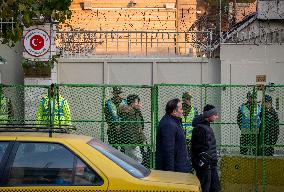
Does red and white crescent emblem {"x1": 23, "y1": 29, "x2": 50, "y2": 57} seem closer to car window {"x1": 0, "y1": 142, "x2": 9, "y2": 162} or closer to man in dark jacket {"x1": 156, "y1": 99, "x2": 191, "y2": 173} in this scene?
man in dark jacket {"x1": 156, "y1": 99, "x2": 191, "y2": 173}

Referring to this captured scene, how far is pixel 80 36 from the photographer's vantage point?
2042 cm

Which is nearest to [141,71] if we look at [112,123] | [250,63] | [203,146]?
[250,63]

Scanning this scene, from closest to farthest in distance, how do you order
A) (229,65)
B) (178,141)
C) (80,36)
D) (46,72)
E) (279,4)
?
(178,141) < (46,72) < (229,65) < (80,36) < (279,4)

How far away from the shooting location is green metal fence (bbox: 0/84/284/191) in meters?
12.7

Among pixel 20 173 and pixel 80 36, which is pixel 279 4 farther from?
pixel 20 173

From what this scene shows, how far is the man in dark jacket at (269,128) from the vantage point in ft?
43.9

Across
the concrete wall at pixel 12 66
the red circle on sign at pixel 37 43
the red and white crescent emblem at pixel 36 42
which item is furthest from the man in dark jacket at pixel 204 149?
the concrete wall at pixel 12 66

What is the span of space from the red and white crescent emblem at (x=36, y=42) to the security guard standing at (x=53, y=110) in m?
2.66

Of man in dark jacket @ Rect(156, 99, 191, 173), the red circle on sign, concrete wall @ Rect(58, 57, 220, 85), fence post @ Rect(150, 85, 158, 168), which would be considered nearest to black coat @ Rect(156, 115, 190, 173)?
man in dark jacket @ Rect(156, 99, 191, 173)

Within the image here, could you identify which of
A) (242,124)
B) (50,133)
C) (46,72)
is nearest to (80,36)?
(46,72)

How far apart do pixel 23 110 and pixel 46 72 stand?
8.66ft

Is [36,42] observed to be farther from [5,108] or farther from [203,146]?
[203,146]

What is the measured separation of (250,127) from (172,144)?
149 inches

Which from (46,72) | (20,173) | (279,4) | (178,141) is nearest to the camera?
(20,173)
